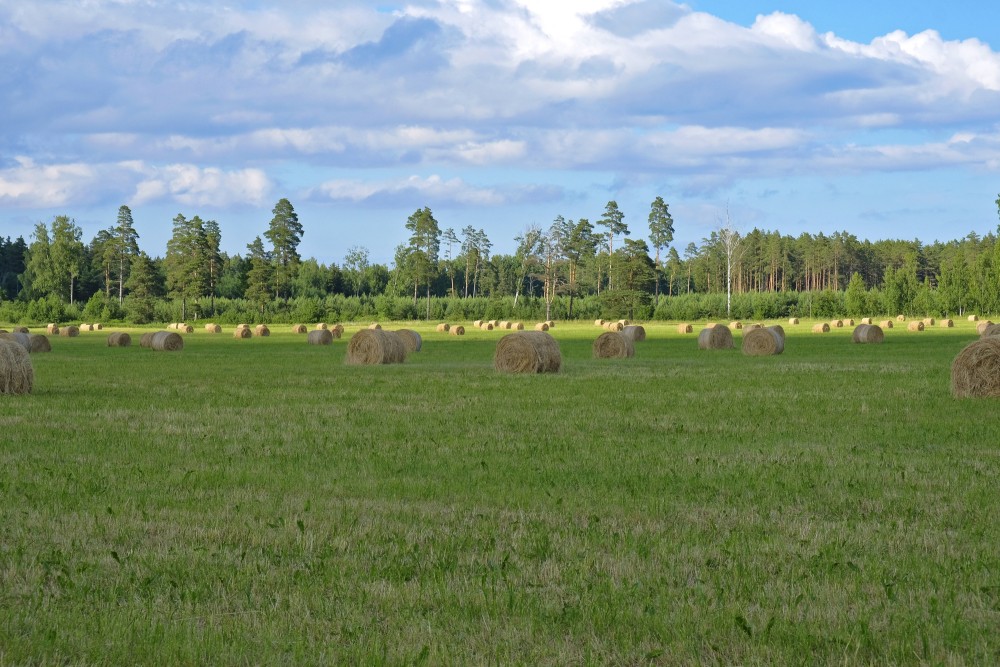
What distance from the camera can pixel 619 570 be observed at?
8.44 metres

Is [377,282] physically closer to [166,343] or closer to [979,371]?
[166,343]

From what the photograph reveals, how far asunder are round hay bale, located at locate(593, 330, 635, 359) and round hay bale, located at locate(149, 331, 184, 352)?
70.0ft

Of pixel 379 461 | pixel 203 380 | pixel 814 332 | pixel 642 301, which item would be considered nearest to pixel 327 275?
pixel 642 301

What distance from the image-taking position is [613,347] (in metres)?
42.0

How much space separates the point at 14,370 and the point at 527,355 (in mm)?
13607

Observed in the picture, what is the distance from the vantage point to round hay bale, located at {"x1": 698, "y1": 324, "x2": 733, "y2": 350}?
50.9 m

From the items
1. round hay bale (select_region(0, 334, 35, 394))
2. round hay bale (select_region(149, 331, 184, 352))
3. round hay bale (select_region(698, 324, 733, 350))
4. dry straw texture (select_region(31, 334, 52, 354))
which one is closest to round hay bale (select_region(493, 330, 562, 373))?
round hay bale (select_region(0, 334, 35, 394))

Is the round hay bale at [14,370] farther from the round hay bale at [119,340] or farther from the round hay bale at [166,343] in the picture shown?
the round hay bale at [119,340]

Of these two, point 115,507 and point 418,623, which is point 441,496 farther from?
point 418,623

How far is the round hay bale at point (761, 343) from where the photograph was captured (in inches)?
1729

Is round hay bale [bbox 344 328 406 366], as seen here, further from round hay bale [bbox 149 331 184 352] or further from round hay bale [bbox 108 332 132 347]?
round hay bale [bbox 108 332 132 347]

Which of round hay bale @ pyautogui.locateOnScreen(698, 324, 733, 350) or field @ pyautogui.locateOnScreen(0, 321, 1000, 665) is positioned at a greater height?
round hay bale @ pyautogui.locateOnScreen(698, 324, 733, 350)

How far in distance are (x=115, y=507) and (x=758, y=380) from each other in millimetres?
19994

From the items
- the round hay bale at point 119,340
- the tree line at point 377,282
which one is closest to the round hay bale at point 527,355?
the round hay bale at point 119,340
